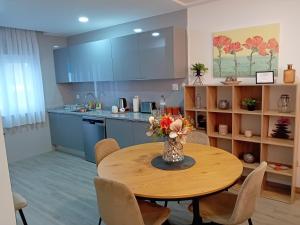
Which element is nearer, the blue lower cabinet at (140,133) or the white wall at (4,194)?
the white wall at (4,194)

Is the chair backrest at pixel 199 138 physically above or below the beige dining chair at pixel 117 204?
above

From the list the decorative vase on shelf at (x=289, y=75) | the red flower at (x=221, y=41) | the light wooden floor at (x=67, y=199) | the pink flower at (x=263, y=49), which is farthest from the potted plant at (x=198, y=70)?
the light wooden floor at (x=67, y=199)

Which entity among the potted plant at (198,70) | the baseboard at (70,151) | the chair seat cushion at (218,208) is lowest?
the baseboard at (70,151)

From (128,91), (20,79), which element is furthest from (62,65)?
(128,91)

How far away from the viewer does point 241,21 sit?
10.1 feet

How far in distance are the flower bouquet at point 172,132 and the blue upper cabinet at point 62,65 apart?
3.57 metres

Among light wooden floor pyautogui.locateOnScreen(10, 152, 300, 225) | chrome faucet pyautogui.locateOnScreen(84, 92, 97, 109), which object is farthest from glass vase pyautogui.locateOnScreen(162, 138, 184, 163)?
chrome faucet pyautogui.locateOnScreen(84, 92, 97, 109)

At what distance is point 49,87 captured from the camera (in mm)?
5180

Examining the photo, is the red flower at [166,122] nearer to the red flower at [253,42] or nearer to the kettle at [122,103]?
the red flower at [253,42]

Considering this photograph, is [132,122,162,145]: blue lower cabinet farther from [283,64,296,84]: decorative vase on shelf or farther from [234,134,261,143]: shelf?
[283,64,296,84]: decorative vase on shelf

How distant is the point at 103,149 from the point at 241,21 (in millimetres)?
2357

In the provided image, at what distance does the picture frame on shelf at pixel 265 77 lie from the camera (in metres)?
2.83

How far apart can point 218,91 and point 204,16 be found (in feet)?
3.54

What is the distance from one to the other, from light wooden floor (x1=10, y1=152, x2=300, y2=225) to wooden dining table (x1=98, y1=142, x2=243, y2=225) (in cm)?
81
